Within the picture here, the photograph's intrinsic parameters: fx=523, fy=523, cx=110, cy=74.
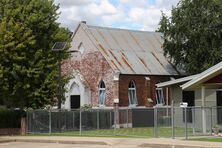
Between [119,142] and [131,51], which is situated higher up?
[131,51]

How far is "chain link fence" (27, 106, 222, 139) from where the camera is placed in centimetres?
3088

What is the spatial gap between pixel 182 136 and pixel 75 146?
22.0 ft

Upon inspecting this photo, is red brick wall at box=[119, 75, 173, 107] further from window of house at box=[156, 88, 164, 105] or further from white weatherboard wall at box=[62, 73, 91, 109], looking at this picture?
white weatherboard wall at box=[62, 73, 91, 109]

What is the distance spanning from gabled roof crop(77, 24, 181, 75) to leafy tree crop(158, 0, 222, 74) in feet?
7.45

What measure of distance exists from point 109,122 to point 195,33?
48.8ft

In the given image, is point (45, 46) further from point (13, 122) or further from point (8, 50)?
point (13, 122)

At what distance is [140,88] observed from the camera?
49.7m

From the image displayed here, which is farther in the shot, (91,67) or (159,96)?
(159,96)

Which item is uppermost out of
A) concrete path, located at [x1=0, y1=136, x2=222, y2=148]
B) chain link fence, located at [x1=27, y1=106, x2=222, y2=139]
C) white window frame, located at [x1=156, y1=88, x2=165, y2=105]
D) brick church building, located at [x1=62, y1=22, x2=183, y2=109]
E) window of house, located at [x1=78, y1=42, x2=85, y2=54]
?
window of house, located at [x1=78, y1=42, x2=85, y2=54]

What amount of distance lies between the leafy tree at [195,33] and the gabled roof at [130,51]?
2.27 meters

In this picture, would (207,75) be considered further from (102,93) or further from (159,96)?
(159,96)

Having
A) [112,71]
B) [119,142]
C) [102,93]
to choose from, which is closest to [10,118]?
[119,142]

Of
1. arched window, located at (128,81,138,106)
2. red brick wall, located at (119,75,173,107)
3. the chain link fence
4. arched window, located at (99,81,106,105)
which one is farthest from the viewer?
arched window, located at (99,81,106,105)

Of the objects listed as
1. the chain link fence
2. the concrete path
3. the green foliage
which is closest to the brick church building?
the chain link fence
